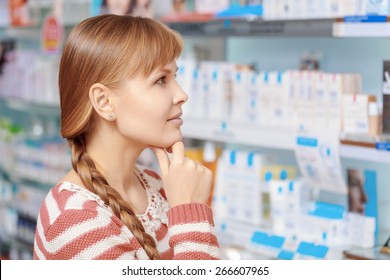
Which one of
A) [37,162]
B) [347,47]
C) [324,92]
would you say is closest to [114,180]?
[324,92]

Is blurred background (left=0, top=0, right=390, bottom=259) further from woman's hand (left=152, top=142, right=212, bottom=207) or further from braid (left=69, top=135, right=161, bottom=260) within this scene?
braid (left=69, top=135, right=161, bottom=260)

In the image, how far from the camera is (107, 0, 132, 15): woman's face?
327 centimetres

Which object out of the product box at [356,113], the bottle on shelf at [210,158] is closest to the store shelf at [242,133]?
the bottle on shelf at [210,158]

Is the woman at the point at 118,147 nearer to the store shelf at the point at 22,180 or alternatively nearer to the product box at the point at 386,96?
the product box at the point at 386,96

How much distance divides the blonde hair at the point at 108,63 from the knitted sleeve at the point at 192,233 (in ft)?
0.32

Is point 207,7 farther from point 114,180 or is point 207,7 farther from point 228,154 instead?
point 114,180

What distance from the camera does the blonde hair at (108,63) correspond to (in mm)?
1666

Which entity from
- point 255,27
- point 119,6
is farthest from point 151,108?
point 119,6

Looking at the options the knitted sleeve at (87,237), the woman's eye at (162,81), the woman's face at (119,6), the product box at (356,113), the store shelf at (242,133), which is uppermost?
the woman's face at (119,6)

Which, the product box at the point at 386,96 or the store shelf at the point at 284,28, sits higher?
the store shelf at the point at 284,28

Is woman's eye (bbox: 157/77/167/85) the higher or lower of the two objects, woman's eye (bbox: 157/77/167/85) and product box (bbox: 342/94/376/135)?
the higher

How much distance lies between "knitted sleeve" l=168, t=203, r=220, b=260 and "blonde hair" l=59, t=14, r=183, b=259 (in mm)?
99

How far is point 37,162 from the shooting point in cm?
443

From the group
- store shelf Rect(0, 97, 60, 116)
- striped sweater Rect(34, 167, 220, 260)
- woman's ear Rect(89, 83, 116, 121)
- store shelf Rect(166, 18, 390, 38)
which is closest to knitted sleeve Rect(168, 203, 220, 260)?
striped sweater Rect(34, 167, 220, 260)
